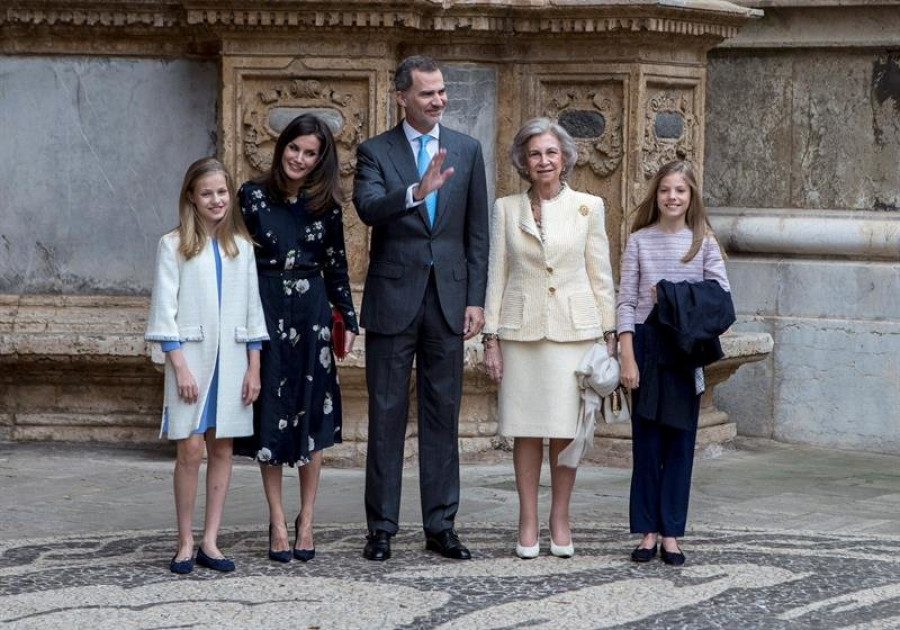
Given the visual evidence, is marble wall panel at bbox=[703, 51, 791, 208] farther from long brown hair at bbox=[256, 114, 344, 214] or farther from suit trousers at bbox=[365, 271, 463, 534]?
long brown hair at bbox=[256, 114, 344, 214]

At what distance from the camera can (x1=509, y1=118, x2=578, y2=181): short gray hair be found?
7059mm

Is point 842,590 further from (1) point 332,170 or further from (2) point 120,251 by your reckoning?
(2) point 120,251

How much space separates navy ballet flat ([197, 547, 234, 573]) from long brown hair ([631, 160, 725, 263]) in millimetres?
1925

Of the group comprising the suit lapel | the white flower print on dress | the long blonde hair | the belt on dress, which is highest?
the suit lapel

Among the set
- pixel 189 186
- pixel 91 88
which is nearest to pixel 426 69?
pixel 189 186

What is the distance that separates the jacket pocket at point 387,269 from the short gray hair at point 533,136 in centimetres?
59

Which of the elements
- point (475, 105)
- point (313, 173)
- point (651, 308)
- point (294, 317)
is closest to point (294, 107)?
point (475, 105)

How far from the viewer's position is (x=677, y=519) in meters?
6.92

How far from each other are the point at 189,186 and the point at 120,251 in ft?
10.3

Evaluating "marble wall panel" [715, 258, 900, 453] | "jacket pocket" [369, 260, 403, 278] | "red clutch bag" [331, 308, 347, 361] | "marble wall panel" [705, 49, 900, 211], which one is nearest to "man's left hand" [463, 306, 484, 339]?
"jacket pocket" [369, 260, 403, 278]

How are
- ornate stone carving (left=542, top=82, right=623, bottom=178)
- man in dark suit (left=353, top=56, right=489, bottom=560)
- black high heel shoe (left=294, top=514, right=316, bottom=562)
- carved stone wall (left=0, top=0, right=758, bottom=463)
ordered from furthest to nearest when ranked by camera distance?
ornate stone carving (left=542, top=82, right=623, bottom=178)
carved stone wall (left=0, top=0, right=758, bottom=463)
man in dark suit (left=353, top=56, right=489, bottom=560)
black high heel shoe (left=294, top=514, right=316, bottom=562)

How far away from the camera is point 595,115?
9477 mm

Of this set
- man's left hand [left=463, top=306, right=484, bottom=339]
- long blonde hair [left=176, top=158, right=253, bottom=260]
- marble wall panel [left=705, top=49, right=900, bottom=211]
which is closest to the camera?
long blonde hair [left=176, top=158, right=253, bottom=260]

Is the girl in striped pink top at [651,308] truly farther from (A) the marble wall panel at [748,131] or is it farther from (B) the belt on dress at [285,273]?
(A) the marble wall panel at [748,131]
